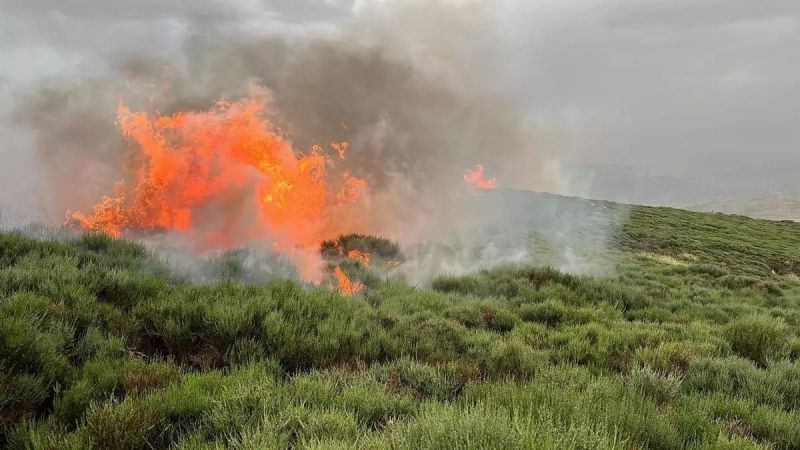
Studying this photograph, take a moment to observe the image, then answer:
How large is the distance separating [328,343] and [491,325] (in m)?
3.70

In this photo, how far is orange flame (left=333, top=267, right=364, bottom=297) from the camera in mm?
10895

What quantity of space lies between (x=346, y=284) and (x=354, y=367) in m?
5.76

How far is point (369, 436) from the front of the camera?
3455 mm

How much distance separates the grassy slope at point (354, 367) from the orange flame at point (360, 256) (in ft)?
11.3

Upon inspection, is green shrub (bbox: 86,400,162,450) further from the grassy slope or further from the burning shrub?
the burning shrub

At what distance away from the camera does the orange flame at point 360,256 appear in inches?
564

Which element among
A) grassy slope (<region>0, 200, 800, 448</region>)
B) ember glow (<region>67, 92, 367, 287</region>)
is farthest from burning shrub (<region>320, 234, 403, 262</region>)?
grassy slope (<region>0, 200, 800, 448</region>)

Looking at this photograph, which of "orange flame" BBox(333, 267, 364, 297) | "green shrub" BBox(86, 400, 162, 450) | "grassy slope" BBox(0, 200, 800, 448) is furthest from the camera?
"orange flame" BBox(333, 267, 364, 297)

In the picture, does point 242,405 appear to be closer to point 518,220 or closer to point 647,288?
point 647,288

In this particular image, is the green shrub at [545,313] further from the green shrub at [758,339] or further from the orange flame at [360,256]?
the orange flame at [360,256]

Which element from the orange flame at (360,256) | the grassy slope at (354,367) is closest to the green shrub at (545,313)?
the grassy slope at (354,367)

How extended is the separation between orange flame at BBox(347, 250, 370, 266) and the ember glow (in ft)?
4.70

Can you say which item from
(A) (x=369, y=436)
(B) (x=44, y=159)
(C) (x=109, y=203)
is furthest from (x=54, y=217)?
(A) (x=369, y=436)

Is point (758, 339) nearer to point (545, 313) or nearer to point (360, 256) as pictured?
point (545, 313)
